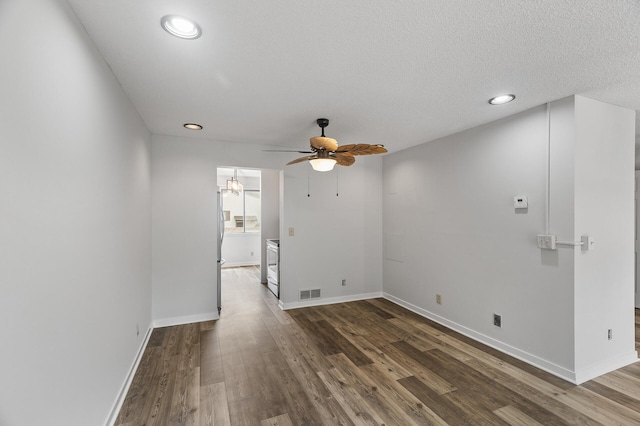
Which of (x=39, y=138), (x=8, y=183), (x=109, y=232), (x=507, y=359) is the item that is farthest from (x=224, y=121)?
(x=507, y=359)

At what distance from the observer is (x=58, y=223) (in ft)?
4.38

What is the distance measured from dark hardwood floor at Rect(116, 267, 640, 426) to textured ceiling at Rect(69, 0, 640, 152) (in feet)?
8.27

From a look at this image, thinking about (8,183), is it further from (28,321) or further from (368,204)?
(368,204)

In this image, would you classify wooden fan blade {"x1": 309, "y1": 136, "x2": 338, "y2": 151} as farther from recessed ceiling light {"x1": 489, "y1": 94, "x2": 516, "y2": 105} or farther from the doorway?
the doorway

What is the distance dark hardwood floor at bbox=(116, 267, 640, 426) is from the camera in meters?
2.10

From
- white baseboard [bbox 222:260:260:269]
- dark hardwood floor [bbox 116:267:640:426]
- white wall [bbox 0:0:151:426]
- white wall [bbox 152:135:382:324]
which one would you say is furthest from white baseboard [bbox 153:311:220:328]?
white baseboard [bbox 222:260:260:269]

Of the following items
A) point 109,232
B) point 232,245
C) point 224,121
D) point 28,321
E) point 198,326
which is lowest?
point 198,326

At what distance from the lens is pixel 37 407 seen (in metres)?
1.11

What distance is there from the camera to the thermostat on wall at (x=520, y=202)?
287 centimetres

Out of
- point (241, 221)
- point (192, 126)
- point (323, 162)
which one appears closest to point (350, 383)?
point (323, 162)

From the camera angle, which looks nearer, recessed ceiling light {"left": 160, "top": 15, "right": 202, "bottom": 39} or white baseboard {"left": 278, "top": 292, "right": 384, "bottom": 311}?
recessed ceiling light {"left": 160, "top": 15, "right": 202, "bottom": 39}

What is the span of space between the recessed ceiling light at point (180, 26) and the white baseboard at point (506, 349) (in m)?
3.89

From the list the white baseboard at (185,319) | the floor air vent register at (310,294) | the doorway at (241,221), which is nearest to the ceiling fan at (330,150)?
the floor air vent register at (310,294)

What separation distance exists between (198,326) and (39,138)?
127 inches
